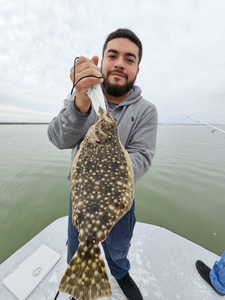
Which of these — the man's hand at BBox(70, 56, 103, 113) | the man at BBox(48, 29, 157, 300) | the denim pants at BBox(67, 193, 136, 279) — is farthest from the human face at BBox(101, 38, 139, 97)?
the denim pants at BBox(67, 193, 136, 279)

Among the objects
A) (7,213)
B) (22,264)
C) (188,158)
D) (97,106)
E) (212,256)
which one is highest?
(97,106)

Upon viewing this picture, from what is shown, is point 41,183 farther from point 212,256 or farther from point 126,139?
point 212,256

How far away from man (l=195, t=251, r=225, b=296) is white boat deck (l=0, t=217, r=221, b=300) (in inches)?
3.5

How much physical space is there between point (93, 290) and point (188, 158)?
11850 mm

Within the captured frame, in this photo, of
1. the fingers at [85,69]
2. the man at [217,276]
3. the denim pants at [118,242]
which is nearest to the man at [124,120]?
the denim pants at [118,242]

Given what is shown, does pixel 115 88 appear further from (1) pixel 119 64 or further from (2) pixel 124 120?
(2) pixel 124 120

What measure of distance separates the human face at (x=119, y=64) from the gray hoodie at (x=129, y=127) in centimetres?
29

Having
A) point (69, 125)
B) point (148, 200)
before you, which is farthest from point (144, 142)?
point (148, 200)

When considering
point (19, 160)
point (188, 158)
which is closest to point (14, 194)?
point (19, 160)

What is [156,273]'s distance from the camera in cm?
271

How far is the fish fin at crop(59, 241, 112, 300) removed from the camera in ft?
3.71

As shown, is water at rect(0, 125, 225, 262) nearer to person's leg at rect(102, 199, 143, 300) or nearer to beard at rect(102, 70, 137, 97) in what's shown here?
person's leg at rect(102, 199, 143, 300)

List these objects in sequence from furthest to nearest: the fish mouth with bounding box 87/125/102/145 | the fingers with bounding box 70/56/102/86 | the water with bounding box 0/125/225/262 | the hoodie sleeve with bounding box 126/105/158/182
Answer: the water with bounding box 0/125/225/262, the hoodie sleeve with bounding box 126/105/158/182, the fish mouth with bounding box 87/125/102/145, the fingers with bounding box 70/56/102/86

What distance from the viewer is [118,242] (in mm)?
2191
